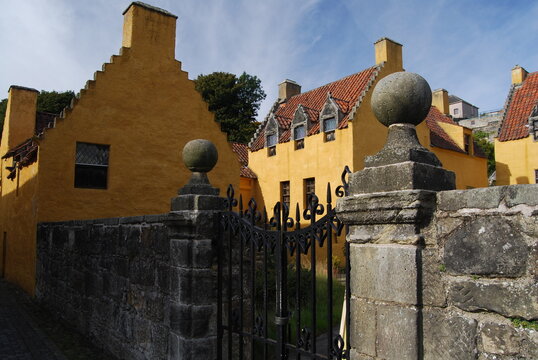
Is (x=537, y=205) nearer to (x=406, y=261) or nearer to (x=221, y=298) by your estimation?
(x=406, y=261)

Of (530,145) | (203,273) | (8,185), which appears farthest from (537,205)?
(530,145)

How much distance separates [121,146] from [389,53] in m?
12.1

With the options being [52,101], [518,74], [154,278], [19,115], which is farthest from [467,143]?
[52,101]

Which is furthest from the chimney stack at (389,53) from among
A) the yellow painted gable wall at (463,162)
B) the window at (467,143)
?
the window at (467,143)

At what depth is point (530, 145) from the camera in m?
19.6

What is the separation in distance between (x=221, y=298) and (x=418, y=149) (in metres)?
2.64

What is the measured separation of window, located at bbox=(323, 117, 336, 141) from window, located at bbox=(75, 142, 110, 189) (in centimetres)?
894

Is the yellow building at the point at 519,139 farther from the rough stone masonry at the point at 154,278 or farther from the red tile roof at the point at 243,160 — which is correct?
the rough stone masonry at the point at 154,278

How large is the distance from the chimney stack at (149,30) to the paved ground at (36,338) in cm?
776

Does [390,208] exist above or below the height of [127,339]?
above

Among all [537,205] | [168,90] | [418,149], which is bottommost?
[537,205]

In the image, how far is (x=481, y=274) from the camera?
2.06m

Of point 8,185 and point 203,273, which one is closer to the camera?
point 203,273

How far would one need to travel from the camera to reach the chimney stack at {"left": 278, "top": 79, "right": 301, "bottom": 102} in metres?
24.1
